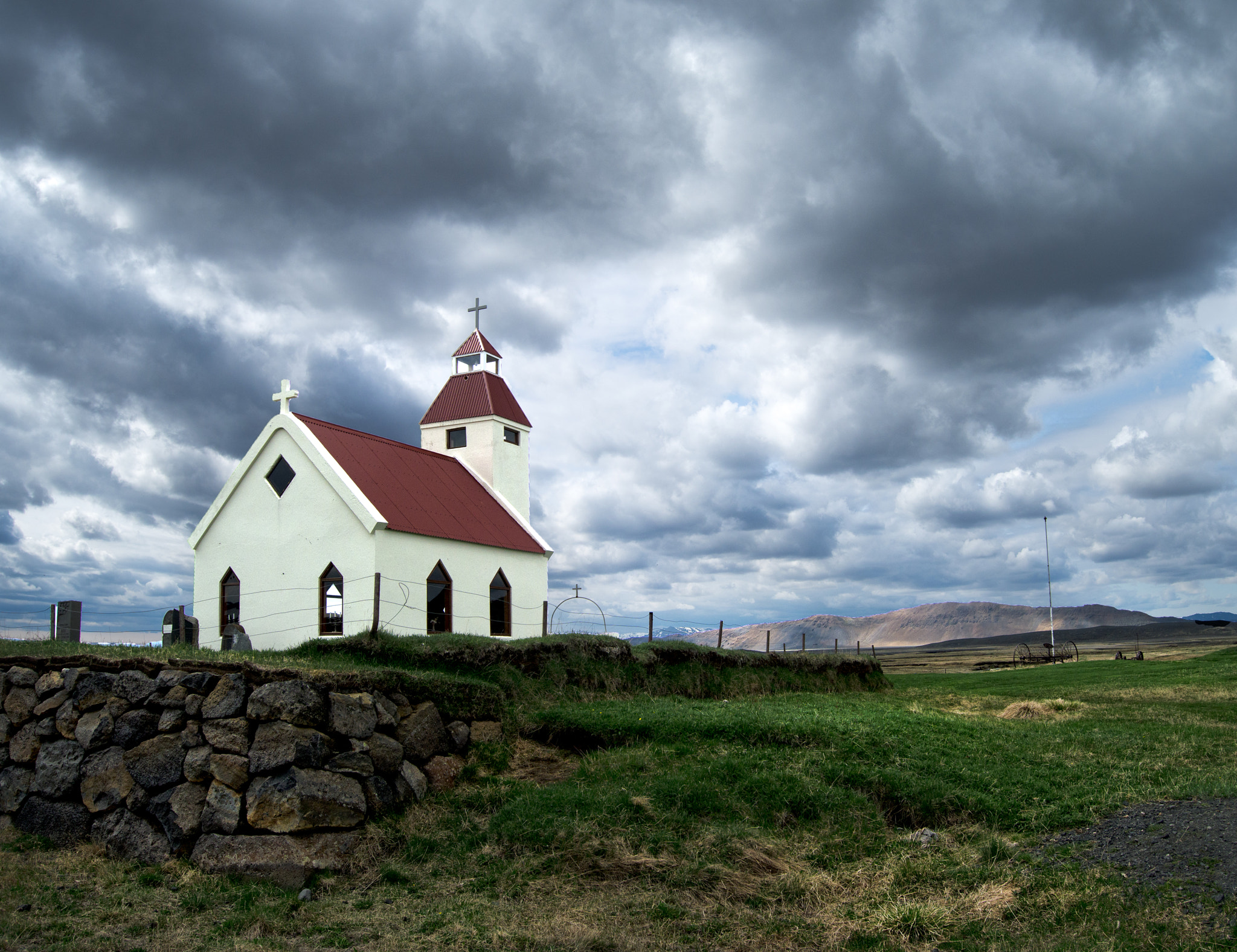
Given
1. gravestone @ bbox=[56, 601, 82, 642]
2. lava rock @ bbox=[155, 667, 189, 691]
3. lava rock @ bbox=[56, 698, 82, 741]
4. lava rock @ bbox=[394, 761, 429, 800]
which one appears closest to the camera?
lava rock @ bbox=[155, 667, 189, 691]

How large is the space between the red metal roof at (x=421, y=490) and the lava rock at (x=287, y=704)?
12684mm

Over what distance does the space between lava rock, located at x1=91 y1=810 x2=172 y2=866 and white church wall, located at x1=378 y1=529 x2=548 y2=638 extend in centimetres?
1246

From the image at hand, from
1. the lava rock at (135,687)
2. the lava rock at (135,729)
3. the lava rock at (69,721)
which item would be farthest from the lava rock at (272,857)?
the lava rock at (69,721)

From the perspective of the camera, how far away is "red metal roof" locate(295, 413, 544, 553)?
26.6 meters

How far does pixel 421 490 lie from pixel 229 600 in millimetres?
6703

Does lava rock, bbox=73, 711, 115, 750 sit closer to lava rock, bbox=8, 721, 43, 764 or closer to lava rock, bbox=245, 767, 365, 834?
lava rock, bbox=8, 721, 43, 764

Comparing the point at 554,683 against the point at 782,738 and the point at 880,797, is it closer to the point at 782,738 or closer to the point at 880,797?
the point at 782,738

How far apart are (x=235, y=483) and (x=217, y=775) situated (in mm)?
17027

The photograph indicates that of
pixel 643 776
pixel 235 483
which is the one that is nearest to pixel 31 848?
pixel 643 776

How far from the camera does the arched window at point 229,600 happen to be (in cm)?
2650

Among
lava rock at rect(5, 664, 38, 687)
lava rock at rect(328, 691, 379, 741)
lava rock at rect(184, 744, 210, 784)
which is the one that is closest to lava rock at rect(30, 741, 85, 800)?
lava rock at rect(5, 664, 38, 687)

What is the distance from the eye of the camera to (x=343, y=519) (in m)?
25.1

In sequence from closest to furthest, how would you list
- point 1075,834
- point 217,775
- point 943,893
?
point 943,893 < point 1075,834 < point 217,775

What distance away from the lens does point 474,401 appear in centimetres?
3656
